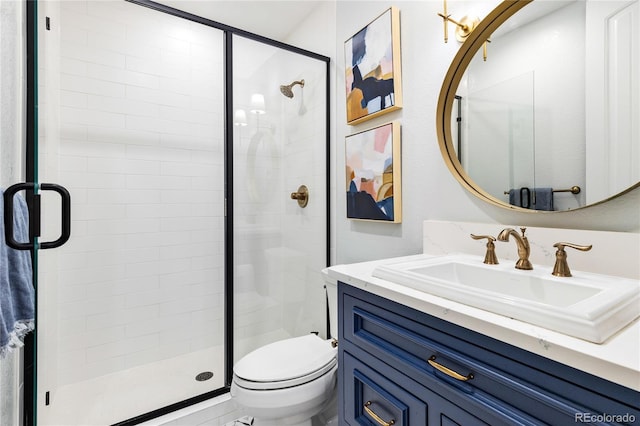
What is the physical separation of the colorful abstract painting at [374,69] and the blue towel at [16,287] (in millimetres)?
→ 1467

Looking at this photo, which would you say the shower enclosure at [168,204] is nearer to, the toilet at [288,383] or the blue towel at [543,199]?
the toilet at [288,383]

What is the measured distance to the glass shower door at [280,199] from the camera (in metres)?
1.90

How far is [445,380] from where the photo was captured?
0.71 m

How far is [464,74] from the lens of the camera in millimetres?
1250

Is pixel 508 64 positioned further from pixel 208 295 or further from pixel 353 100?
pixel 208 295

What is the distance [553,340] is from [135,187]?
2.35m

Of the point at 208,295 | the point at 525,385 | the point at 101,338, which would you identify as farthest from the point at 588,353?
the point at 101,338

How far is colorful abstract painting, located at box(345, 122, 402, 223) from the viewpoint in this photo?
5.02 feet

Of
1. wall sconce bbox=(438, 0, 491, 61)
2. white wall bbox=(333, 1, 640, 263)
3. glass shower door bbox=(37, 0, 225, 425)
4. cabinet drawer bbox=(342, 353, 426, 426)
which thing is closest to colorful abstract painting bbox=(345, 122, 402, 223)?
white wall bbox=(333, 1, 640, 263)

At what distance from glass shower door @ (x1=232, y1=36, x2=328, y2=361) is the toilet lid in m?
0.48

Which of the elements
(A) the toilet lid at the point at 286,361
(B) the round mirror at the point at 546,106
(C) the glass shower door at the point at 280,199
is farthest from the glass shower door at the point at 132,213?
(B) the round mirror at the point at 546,106

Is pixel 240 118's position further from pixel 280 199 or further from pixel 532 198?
pixel 532 198

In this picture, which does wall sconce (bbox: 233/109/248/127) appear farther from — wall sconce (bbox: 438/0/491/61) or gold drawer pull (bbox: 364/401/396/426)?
gold drawer pull (bbox: 364/401/396/426)

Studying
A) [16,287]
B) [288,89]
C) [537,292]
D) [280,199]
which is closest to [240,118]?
[288,89]
